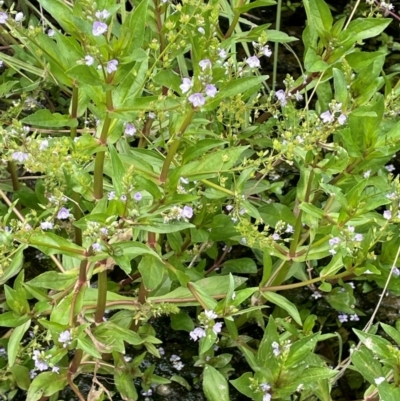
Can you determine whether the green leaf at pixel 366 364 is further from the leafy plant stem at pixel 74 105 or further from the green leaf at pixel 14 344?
the leafy plant stem at pixel 74 105

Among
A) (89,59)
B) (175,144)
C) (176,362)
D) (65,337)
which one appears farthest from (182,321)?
(89,59)

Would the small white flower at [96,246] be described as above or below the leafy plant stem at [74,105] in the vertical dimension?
below

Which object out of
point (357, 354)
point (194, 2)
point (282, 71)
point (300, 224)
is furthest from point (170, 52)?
point (282, 71)

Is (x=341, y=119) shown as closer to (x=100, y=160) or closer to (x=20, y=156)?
(x=100, y=160)

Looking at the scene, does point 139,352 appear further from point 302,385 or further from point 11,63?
point 11,63

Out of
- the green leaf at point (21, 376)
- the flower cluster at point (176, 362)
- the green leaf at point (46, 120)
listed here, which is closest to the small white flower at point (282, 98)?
the green leaf at point (46, 120)
